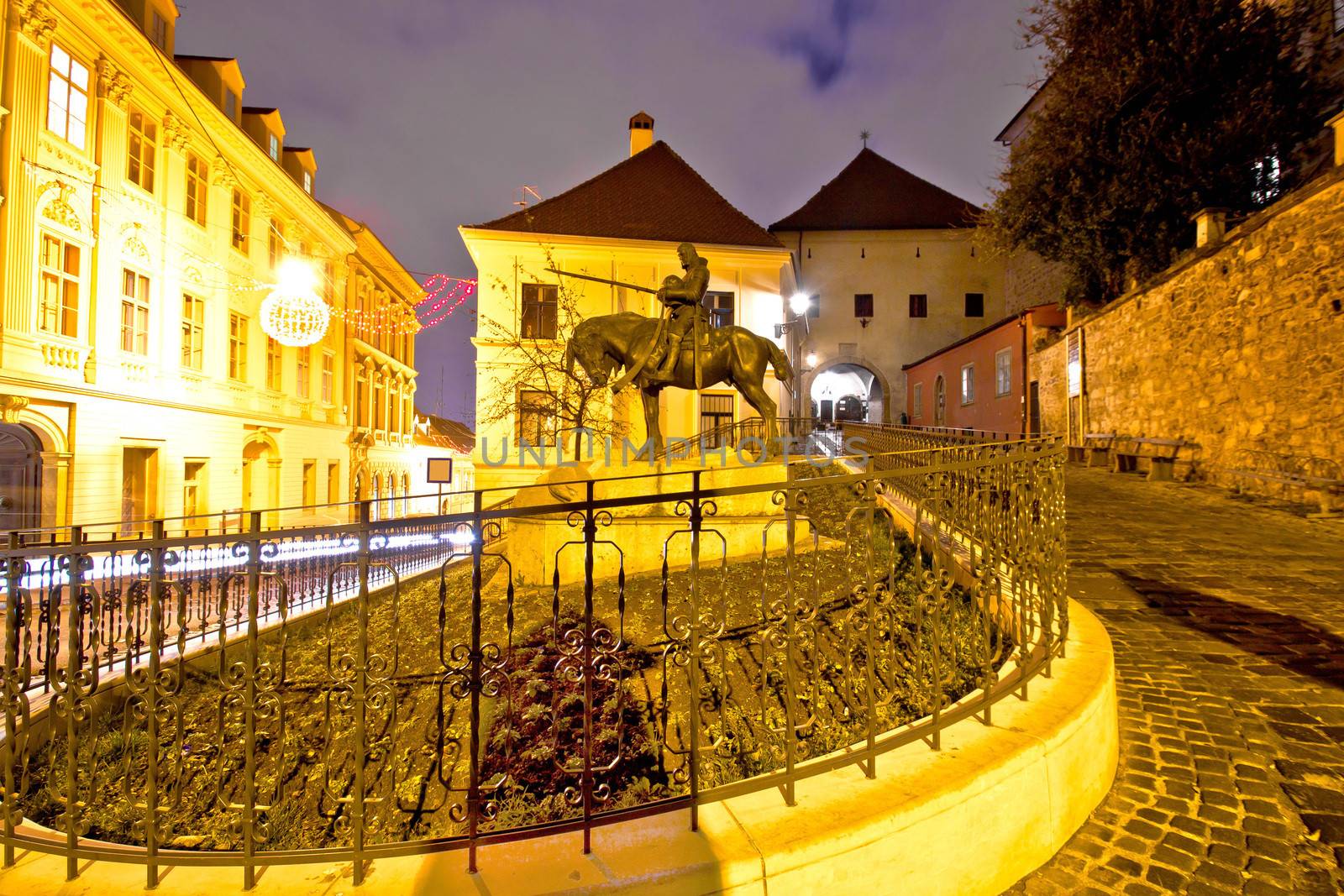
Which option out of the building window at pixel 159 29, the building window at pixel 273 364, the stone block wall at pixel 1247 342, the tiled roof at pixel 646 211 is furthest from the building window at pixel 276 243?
the stone block wall at pixel 1247 342

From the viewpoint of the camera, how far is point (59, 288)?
38.7 feet

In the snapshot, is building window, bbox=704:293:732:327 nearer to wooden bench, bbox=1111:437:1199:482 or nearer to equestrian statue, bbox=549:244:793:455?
wooden bench, bbox=1111:437:1199:482

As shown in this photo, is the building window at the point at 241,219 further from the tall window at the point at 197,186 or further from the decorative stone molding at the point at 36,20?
the decorative stone molding at the point at 36,20

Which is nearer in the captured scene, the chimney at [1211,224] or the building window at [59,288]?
the building window at [59,288]

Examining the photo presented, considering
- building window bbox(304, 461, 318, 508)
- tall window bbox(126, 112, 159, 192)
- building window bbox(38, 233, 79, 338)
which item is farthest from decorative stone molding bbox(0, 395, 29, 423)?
building window bbox(304, 461, 318, 508)

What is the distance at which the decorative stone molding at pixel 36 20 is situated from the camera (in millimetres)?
10734

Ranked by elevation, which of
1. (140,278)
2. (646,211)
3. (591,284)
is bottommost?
(140,278)

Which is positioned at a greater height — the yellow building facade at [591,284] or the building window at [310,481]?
the yellow building facade at [591,284]

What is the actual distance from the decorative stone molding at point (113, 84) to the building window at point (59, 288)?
3.55 meters

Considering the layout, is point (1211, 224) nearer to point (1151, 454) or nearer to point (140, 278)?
point (1151, 454)

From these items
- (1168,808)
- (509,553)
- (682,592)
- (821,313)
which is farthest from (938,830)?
(821,313)

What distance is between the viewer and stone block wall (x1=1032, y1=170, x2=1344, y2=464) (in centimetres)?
927

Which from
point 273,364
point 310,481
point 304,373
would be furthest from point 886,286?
point 310,481

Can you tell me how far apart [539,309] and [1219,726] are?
2010 cm
